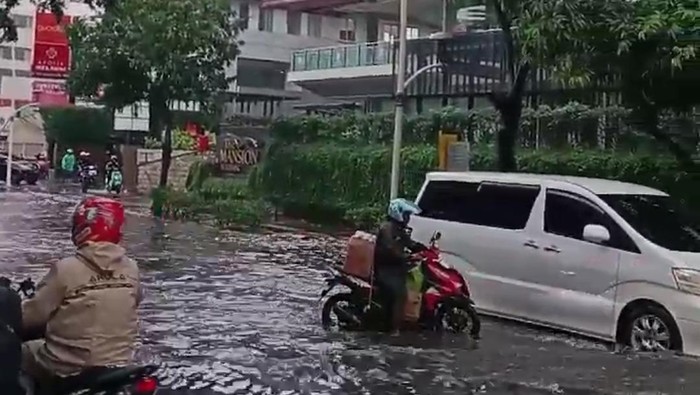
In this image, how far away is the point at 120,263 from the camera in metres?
5.25

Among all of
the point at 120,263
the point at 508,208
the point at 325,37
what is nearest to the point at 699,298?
the point at 508,208

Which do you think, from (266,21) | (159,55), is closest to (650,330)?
(159,55)

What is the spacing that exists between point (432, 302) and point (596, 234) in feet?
5.80

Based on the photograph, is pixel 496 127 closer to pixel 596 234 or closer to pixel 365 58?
pixel 596 234

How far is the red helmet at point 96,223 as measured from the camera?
17.1 feet

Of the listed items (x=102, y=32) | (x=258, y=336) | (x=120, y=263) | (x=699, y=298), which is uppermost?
(x=102, y=32)

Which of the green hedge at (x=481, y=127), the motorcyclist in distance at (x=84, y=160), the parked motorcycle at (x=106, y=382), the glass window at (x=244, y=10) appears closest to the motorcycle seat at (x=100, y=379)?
the parked motorcycle at (x=106, y=382)

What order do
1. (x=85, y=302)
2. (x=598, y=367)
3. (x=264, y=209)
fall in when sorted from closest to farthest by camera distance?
(x=85, y=302) < (x=598, y=367) < (x=264, y=209)

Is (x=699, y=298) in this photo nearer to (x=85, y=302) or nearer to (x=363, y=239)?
(x=363, y=239)

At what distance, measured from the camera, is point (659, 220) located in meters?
11.4

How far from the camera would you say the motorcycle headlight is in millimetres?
10344

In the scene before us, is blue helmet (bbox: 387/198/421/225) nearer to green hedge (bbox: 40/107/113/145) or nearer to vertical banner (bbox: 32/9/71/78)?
vertical banner (bbox: 32/9/71/78)

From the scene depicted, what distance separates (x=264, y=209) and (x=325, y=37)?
25.0 metres

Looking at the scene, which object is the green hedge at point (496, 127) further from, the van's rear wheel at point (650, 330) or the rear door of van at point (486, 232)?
the van's rear wheel at point (650, 330)
